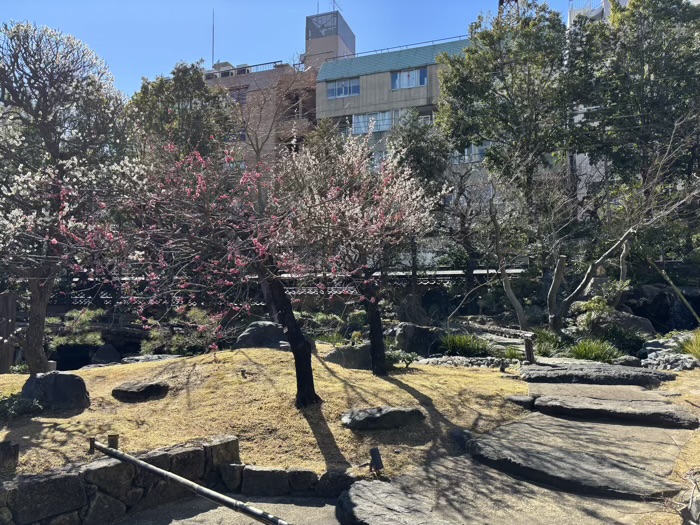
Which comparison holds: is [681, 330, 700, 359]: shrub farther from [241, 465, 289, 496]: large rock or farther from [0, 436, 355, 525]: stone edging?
[241, 465, 289, 496]: large rock

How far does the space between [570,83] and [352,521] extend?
22.1 metres

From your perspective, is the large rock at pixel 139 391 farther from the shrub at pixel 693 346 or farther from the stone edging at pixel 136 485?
the shrub at pixel 693 346

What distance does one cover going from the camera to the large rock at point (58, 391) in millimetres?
8062

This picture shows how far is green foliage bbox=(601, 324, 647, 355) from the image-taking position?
45.7 ft

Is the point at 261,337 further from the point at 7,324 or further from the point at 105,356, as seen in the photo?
the point at 105,356

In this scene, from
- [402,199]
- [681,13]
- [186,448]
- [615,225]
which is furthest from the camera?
[681,13]

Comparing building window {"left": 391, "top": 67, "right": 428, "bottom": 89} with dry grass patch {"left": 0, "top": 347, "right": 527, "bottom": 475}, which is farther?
building window {"left": 391, "top": 67, "right": 428, "bottom": 89}

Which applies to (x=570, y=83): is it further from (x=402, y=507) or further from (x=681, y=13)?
(x=402, y=507)

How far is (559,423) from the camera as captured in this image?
24.8 feet

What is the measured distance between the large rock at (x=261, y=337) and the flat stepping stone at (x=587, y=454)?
20.8 feet

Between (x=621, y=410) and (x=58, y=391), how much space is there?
7612 millimetres

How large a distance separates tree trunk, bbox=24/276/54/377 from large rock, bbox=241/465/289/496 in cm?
693

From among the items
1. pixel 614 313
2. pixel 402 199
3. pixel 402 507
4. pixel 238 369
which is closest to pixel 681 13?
pixel 614 313

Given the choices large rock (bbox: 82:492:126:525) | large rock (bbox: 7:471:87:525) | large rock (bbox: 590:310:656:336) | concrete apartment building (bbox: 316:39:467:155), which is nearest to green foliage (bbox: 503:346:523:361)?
large rock (bbox: 590:310:656:336)
